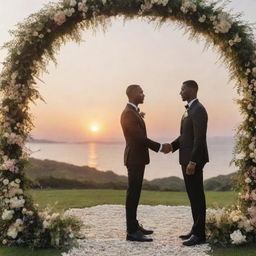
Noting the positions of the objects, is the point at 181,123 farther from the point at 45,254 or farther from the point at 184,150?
the point at 45,254

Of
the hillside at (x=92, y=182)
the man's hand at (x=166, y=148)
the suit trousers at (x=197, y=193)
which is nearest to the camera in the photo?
the suit trousers at (x=197, y=193)

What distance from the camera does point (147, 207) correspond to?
39.4ft

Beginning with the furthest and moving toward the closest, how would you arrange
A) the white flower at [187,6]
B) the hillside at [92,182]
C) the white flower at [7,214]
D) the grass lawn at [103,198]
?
the hillside at [92,182], the grass lawn at [103,198], the white flower at [7,214], the white flower at [187,6]

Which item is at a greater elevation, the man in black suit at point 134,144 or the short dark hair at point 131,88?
the short dark hair at point 131,88

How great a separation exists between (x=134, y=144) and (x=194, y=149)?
1.00m

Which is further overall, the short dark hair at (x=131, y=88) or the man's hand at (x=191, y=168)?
the short dark hair at (x=131, y=88)

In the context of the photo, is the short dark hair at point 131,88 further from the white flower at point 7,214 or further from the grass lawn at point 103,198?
the grass lawn at point 103,198

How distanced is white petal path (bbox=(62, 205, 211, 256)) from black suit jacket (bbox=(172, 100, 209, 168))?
1.35m

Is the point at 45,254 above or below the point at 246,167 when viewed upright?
below

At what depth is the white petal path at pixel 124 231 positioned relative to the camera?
780cm

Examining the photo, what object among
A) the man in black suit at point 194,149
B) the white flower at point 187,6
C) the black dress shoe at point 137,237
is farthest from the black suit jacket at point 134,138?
the white flower at point 187,6

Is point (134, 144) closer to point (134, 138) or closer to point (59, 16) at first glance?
point (134, 138)

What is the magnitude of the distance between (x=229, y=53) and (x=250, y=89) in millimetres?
645

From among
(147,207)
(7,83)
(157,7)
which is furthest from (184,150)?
(147,207)
